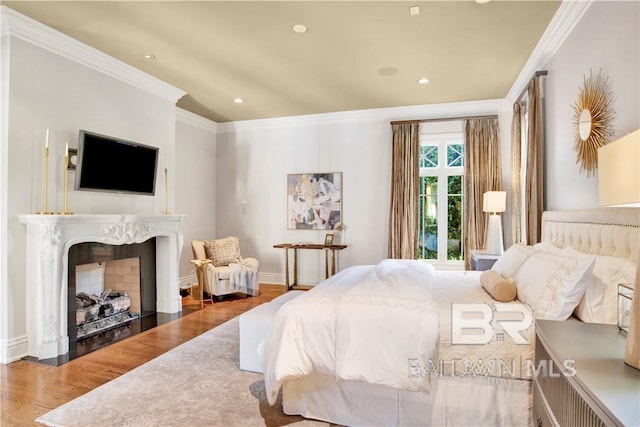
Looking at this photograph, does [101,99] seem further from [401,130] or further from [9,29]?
[401,130]

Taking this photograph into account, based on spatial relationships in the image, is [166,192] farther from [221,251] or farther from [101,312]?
[101,312]

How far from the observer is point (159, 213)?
464 cm

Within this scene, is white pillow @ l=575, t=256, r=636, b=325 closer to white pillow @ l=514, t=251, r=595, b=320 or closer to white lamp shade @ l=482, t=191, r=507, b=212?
white pillow @ l=514, t=251, r=595, b=320

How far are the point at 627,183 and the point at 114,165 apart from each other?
13.7 feet

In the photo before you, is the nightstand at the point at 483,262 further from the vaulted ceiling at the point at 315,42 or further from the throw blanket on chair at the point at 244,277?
the throw blanket on chair at the point at 244,277

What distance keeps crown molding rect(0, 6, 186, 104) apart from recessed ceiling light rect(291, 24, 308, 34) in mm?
2054

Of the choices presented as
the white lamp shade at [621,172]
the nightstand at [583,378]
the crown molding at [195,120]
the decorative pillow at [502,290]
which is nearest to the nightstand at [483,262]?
the decorative pillow at [502,290]

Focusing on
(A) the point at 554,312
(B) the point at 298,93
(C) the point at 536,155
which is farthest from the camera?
(B) the point at 298,93

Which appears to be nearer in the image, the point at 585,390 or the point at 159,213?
the point at 585,390

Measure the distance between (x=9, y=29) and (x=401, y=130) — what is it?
15.0 ft

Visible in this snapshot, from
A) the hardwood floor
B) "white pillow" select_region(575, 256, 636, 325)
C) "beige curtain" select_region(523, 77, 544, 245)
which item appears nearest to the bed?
"white pillow" select_region(575, 256, 636, 325)

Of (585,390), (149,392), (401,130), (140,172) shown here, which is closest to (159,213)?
(140,172)

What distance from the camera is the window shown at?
5527 millimetres

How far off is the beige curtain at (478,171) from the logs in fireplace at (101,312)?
4404 millimetres
